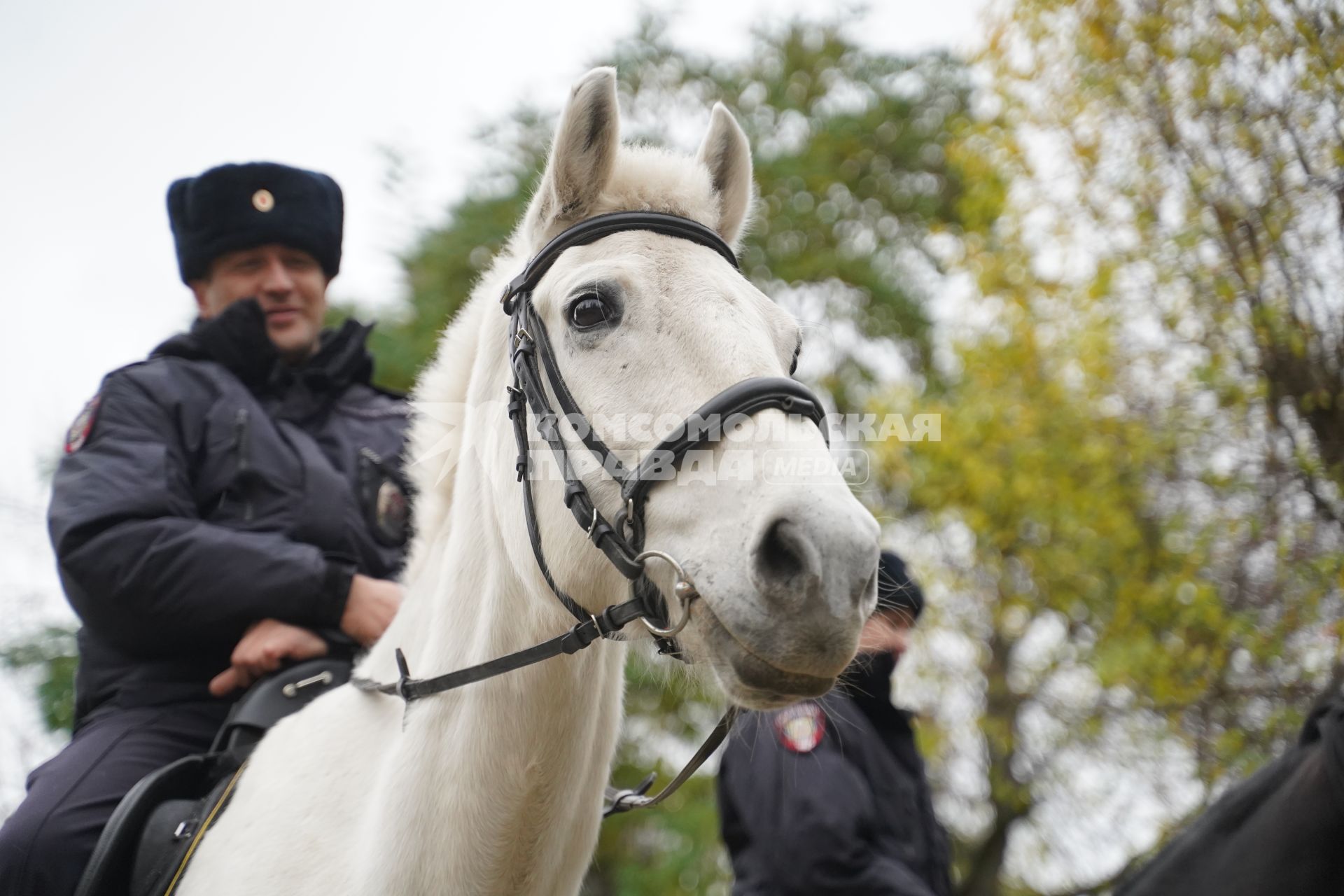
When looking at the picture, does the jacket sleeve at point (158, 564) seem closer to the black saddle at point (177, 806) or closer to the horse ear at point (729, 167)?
the black saddle at point (177, 806)

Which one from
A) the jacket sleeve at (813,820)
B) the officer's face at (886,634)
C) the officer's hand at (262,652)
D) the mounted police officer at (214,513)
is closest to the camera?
the mounted police officer at (214,513)

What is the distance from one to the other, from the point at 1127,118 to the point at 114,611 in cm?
602

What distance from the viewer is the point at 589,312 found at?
2.43 metres

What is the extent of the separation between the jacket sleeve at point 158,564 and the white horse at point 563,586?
0.45 m

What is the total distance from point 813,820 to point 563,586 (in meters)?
2.02

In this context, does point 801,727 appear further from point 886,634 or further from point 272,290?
point 272,290

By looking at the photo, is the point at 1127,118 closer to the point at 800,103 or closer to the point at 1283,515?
the point at 1283,515

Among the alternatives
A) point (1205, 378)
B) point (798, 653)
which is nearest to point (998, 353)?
point (1205, 378)

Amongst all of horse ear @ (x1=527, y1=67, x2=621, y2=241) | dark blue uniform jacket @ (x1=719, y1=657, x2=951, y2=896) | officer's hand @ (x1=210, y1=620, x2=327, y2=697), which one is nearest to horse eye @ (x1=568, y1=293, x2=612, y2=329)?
horse ear @ (x1=527, y1=67, x2=621, y2=241)

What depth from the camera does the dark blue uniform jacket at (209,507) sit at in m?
3.17

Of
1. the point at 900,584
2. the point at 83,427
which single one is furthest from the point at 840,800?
the point at 83,427

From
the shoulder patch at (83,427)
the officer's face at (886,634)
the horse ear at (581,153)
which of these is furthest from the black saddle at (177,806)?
the officer's face at (886,634)

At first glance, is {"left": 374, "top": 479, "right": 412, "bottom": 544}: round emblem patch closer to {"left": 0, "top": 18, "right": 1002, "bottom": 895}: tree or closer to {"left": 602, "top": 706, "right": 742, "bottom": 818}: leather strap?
{"left": 602, "top": 706, "right": 742, "bottom": 818}: leather strap

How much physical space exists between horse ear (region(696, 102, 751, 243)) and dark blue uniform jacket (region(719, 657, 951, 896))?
1.72m
